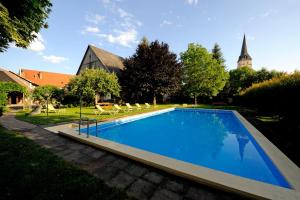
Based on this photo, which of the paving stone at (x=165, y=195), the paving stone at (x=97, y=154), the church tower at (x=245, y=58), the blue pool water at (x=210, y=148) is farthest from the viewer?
the church tower at (x=245, y=58)

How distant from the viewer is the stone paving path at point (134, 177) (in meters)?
2.79

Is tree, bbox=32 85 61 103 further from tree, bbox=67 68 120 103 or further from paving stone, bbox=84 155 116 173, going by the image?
paving stone, bbox=84 155 116 173

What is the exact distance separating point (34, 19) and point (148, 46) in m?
19.9

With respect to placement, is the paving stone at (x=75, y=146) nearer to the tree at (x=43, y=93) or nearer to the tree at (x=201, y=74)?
the tree at (x=43, y=93)

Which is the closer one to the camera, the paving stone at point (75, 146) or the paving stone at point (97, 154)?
the paving stone at point (97, 154)

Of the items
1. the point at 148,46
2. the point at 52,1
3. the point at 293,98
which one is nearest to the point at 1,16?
the point at 52,1

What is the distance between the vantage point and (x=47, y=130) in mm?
7406

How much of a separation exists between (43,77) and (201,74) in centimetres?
3431

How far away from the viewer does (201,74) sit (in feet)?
90.7

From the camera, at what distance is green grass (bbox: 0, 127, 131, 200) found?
2701mm

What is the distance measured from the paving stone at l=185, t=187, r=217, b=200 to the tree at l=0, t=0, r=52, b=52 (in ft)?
22.3

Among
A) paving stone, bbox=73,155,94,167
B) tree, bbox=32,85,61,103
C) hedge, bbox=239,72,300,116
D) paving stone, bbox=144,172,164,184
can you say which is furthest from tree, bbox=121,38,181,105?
paving stone, bbox=144,172,164,184

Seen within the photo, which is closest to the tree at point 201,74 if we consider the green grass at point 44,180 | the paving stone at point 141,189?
the paving stone at point 141,189

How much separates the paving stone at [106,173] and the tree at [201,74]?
1019 inches
